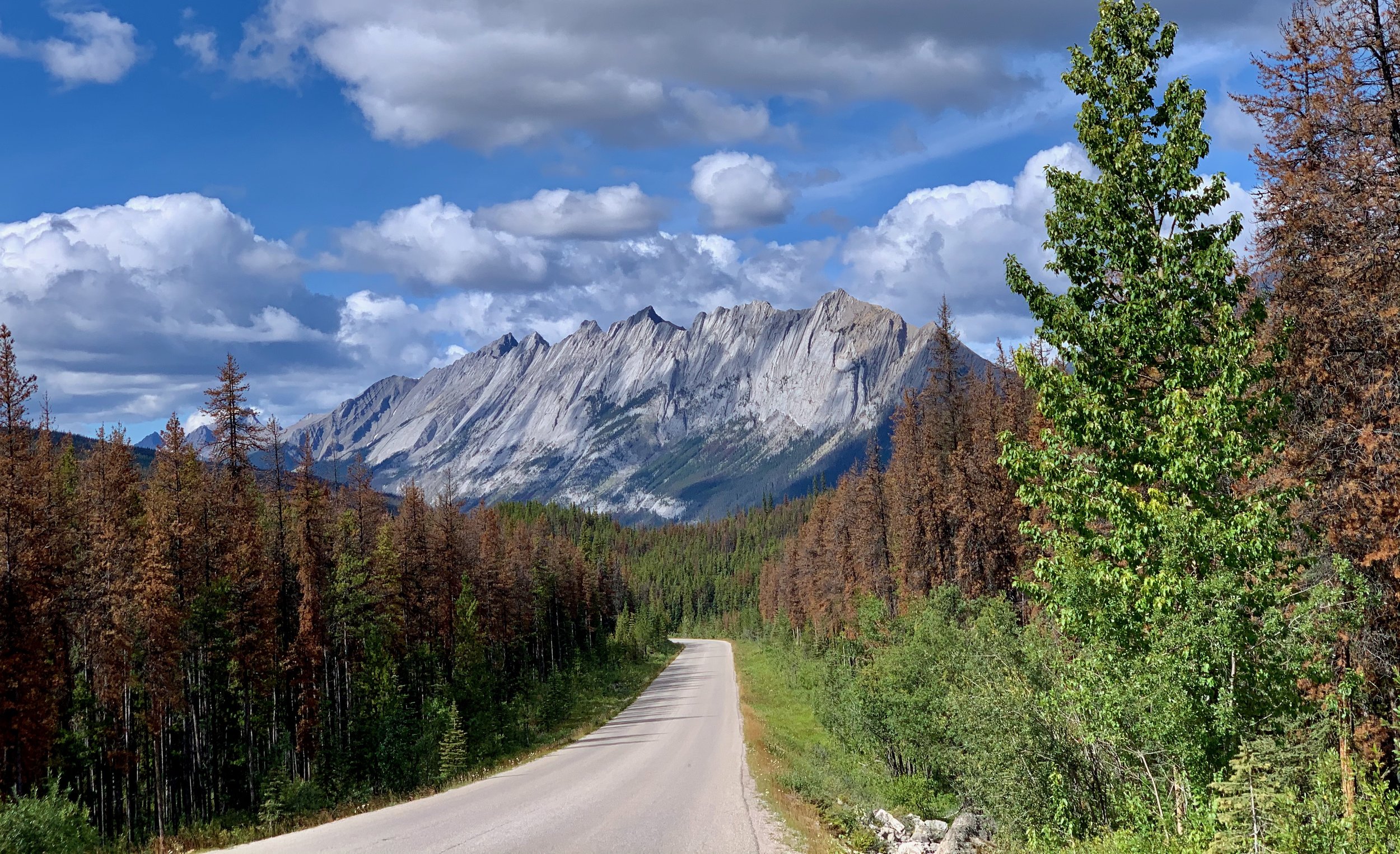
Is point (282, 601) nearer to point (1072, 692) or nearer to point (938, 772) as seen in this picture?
point (938, 772)

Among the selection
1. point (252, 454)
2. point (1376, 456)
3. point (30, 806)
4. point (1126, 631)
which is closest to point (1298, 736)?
point (1126, 631)

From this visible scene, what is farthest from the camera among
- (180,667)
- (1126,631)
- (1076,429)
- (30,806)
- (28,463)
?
(180,667)

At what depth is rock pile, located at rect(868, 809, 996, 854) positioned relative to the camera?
19703 mm

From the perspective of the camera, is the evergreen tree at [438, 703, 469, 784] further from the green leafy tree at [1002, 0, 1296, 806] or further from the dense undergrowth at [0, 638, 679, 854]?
the green leafy tree at [1002, 0, 1296, 806]

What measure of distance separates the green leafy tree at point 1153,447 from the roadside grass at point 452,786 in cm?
1881

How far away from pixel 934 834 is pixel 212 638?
2863 centimetres

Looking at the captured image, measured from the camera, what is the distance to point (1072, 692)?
43.3ft

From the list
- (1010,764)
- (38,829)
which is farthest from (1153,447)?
(38,829)

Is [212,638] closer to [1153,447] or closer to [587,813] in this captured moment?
[587,813]

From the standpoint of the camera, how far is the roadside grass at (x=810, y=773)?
21.3m

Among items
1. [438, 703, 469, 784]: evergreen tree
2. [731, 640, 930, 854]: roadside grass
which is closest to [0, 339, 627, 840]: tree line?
[438, 703, 469, 784]: evergreen tree

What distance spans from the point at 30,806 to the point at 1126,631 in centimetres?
2049

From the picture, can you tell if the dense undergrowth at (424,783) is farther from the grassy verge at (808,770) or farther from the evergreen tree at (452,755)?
the grassy verge at (808,770)

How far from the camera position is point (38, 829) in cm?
1561
